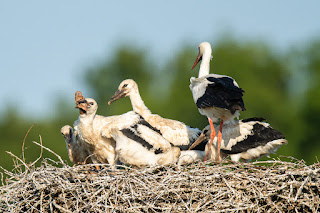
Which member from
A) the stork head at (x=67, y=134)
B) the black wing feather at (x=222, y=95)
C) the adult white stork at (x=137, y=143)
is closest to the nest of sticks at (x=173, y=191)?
the black wing feather at (x=222, y=95)

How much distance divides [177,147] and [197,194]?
106 inches

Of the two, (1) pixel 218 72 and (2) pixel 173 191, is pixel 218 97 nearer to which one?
(2) pixel 173 191

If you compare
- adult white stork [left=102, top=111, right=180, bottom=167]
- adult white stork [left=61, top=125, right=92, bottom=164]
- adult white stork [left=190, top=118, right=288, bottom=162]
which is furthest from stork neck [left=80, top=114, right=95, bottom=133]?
adult white stork [left=190, top=118, right=288, bottom=162]

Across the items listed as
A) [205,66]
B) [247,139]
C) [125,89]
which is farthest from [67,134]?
[247,139]

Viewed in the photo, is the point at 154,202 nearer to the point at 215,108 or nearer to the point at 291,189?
the point at 291,189

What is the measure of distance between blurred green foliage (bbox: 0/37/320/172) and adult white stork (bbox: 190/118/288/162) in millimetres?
13919

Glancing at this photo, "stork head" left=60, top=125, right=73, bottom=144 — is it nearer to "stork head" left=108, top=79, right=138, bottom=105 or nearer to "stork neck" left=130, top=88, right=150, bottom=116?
Answer: "stork head" left=108, top=79, right=138, bottom=105

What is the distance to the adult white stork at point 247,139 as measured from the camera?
922cm

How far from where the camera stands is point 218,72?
1098 inches

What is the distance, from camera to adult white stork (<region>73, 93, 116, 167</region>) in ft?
30.2

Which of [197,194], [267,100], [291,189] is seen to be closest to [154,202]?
[197,194]

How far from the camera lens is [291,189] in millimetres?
6852

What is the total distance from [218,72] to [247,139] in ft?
61.2

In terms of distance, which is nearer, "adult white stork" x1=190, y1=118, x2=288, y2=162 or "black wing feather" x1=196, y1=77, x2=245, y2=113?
Answer: "black wing feather" x1=196, y1=77, x2=245, y2=113
